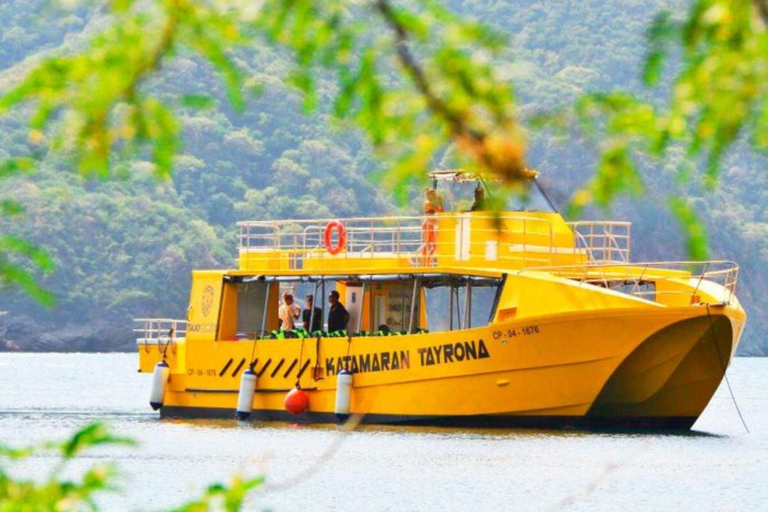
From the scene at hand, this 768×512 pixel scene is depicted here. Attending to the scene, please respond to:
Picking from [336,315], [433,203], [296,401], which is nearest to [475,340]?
[433,203]

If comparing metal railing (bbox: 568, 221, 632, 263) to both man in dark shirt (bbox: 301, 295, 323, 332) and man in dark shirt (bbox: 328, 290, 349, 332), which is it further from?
man in dark shirt (bbox: 301, 295, 323, 332)

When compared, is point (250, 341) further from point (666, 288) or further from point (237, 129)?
point (237, 129)

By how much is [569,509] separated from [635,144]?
18056 millimetres

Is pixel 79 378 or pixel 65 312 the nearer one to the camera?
pixel 79 378

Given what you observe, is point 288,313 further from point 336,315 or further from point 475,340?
point 475,340

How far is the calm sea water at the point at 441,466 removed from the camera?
21.2 metres

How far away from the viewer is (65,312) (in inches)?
4579

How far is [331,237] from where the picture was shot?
28281mm

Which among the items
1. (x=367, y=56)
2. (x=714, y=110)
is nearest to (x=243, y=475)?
(x=367, y=56)

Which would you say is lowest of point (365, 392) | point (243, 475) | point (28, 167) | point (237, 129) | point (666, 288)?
point (243, 475)

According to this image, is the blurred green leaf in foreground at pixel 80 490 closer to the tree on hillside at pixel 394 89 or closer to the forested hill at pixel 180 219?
the tree on hillside at pixel 394 89

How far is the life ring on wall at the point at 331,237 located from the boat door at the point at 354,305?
1125mm

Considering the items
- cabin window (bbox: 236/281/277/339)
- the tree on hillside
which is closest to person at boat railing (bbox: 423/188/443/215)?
cabin window (bbox: 236/281/277/339)

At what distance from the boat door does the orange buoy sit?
1531 mm
